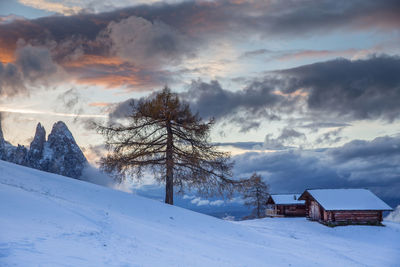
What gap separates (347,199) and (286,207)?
522 inches

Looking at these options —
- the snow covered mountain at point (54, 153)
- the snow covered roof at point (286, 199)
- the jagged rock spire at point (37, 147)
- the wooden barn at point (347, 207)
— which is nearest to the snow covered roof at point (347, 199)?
the wooden barn at point (347, 207)

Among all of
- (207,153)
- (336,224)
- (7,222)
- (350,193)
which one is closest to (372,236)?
(336,224)

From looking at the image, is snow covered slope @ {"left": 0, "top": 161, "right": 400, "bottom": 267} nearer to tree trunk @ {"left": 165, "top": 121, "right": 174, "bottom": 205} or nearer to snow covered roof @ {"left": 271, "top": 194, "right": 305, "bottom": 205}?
tree trunk @ {"left": 165, "top": 121, "right": 174, "bottom": 205}

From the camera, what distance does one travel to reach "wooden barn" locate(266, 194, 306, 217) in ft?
166

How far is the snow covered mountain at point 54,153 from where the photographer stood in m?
132

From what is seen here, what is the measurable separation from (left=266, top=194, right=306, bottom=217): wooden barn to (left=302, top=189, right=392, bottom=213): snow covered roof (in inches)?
391

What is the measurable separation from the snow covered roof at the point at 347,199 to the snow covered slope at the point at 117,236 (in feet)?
36.6

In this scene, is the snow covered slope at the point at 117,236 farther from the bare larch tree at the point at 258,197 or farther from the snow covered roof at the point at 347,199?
the bare larch tree at the point at 258,197

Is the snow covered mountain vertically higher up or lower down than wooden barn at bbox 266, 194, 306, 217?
higher up

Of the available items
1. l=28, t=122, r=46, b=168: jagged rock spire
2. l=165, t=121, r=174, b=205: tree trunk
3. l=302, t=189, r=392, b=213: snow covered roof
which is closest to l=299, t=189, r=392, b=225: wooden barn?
l=302, t=189, r=392, b=213: snow covered roof

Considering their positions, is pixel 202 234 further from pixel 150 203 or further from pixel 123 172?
pixel 123 172

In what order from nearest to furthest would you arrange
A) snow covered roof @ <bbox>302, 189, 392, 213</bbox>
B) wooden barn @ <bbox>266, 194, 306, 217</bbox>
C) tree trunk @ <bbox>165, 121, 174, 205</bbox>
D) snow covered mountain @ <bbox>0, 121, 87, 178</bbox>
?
tree trunk @ <bbox>165, 121, 174, 205</bbox> < snow covered roof @ <bbox>302, 189, 392, 213</bbox> < wooden barn @ <bbox>266, 194, 306, 217</bbox> < snow covered mountain @ <bbox>0, 121, 87, 178</bbox>

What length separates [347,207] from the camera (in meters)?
36.8

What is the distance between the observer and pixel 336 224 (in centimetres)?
3619
